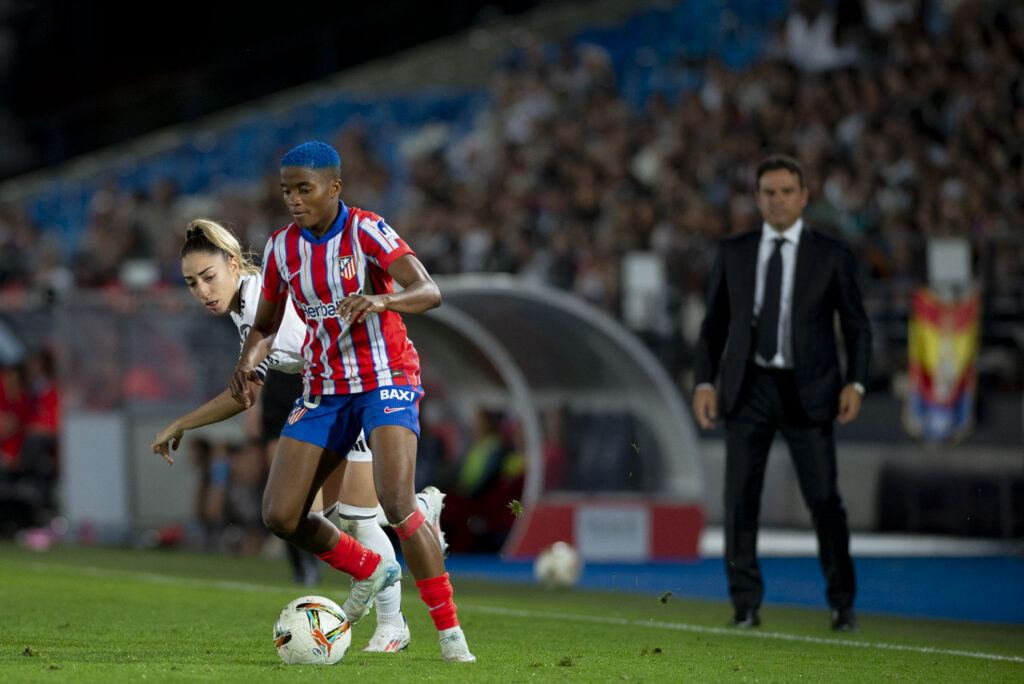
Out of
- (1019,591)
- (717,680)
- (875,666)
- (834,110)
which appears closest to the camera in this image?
(717,680)

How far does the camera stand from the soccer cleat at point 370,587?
6383mm

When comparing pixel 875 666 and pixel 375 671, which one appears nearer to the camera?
pixel 375 671

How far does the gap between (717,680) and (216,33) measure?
25.9 m

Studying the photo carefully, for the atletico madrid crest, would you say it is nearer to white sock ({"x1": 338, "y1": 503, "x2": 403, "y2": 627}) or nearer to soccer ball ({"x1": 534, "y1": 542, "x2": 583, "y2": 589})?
white sock ({"x1": 338, "y1": 503, "x2": 403, "y2": 627})

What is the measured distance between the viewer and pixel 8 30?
3033cm

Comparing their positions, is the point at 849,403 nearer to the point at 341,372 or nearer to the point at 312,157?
the point at 341,372

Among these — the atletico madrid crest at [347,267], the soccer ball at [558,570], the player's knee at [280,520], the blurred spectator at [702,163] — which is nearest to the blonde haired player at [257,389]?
the player's knee at [280,520]

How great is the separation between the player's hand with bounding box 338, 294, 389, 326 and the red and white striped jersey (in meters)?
0.36

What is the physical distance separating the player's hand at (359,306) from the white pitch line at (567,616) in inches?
123

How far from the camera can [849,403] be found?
25.2ft

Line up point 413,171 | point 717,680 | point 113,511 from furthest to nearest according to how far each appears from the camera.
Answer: point 413,171
point 113,511
point 717,680

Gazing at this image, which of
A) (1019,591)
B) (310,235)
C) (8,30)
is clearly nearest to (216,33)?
(8,30)

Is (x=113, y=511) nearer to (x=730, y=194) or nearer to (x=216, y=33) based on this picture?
(x=730, y=194)

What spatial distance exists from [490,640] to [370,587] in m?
0.96
